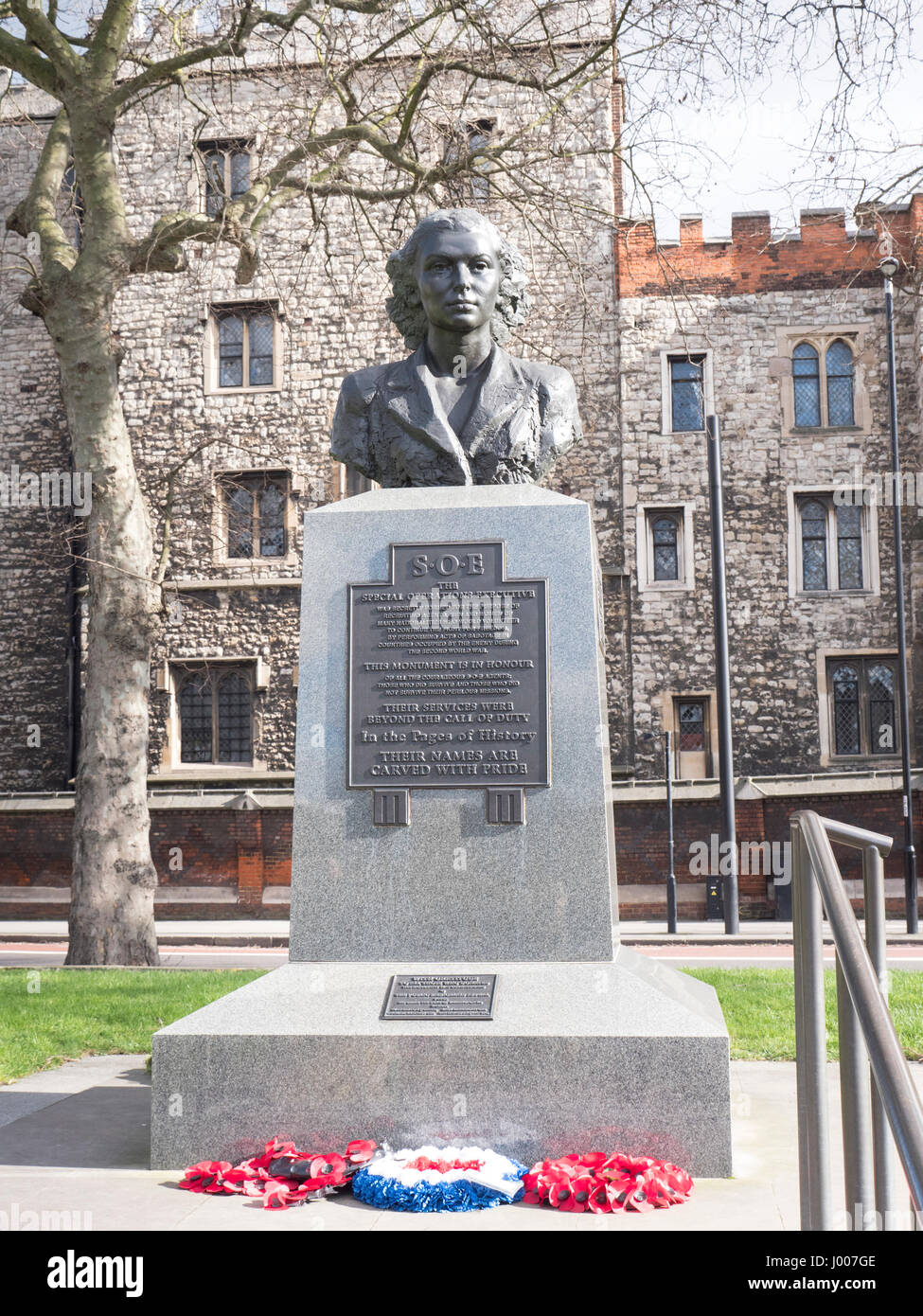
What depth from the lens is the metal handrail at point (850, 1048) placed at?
96.7 inches

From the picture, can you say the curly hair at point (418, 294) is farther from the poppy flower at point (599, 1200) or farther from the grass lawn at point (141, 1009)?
the grass lawn at point (141, 1009)

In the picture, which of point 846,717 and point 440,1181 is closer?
point 440,1181

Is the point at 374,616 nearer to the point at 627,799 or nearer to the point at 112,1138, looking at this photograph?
the point at 112,1138

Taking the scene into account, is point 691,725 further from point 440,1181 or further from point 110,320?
point 440,1181

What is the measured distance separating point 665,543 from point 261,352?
9887 millimetres

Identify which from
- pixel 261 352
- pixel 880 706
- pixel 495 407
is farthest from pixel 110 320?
pixel 880 706

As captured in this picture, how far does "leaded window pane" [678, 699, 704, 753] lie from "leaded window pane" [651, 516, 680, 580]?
2.87 m

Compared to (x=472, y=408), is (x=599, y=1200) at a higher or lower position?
lower

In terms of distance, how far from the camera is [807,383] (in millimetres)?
27000

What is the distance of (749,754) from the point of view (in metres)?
26.0

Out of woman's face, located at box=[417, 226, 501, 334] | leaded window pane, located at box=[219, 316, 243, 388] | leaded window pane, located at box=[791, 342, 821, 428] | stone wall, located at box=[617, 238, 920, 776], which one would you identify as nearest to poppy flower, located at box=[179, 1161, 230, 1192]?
woman's face, located at box=[417, 226, 501, 334]

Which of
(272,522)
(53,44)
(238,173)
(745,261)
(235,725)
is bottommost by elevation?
(235,725)

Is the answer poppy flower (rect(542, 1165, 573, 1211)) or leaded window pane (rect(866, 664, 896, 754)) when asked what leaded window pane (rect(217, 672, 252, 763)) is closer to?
leaded window pane (rect(866, 664, 896, 754))

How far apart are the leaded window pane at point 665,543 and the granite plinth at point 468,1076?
22366mm
